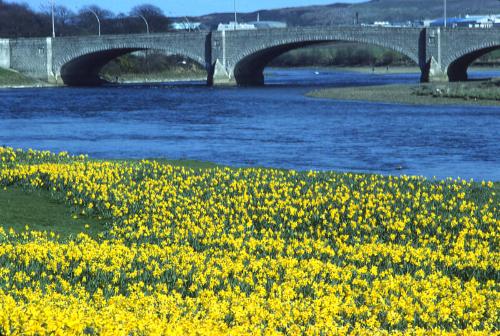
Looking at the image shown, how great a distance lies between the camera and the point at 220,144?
42.3 meters

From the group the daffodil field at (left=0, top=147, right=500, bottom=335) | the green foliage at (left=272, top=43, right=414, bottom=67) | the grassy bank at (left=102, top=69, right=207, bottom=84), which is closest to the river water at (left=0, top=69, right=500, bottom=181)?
the daffodil field at (left=0, top=147, right=500, bottom=335)

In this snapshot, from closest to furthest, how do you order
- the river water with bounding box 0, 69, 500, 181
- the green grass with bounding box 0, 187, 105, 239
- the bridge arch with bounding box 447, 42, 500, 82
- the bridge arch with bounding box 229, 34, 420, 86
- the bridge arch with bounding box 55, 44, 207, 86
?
the green grass with bounding box 0, 187, 105, 239
the river water with bounding box 0, 69, 500, 181
the bridge arch with bounding box 447, 42, 500, 82
the bridge arch with bounding box 229, 34, 420, 86
the bridge arch with bounding box 55, 44, 207, 86

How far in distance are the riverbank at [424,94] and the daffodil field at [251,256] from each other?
4621 cm

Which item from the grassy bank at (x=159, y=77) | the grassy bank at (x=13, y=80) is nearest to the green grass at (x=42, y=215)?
the grassy bank at (x=13, y=80)

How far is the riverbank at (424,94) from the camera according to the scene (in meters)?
68.6

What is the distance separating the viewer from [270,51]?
110 m

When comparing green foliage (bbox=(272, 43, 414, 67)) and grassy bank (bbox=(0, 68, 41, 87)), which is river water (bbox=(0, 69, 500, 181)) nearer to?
grassy bank (bbox=(0, 68, 41, 87))

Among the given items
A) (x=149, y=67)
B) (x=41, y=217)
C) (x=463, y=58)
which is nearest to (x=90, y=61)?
(x=149, y=67)

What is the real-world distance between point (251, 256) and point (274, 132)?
32.4 metres

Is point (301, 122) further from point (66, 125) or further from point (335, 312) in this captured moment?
point (335, 312)

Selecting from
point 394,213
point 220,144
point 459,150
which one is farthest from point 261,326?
point 220,144

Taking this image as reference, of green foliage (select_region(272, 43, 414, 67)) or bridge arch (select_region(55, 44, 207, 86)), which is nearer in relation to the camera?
bridge arch (select_region(55, 44, 207, 86))

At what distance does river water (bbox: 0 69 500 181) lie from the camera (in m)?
35.3

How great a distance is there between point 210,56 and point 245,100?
31069mm
